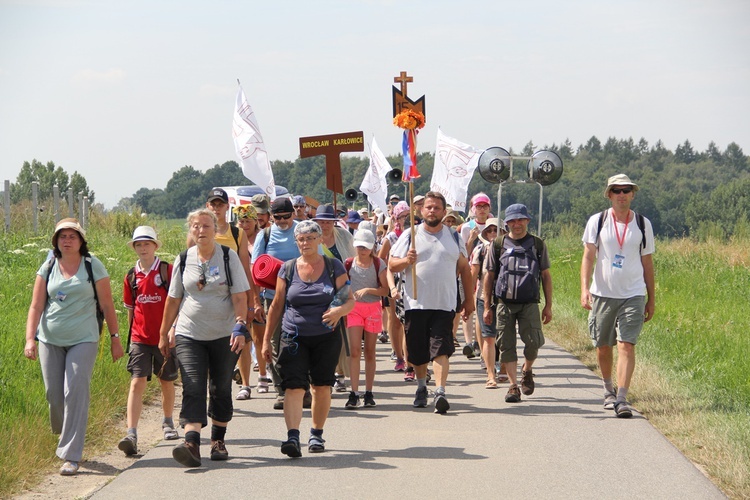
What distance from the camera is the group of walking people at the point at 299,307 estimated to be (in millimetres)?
7793

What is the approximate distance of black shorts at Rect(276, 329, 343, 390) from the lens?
26.5ft

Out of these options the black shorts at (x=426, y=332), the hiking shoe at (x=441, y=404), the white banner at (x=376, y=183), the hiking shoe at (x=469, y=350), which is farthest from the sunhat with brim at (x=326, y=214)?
the white banner at (x=376, y=183)

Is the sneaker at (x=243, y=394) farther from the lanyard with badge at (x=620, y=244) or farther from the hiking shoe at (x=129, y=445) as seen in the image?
the lanyard with badge at (x=620, y=244)

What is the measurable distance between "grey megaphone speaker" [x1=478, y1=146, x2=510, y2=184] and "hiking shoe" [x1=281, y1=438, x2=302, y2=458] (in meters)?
9.55

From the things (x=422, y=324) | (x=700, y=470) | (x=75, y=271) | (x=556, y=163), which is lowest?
(x=700, y=470)

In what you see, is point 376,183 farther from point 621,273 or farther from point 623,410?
point 623,410

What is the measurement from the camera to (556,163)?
739 inches

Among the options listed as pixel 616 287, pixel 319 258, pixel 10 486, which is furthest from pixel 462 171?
pixel 10 486

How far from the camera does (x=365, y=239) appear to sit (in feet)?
35.5

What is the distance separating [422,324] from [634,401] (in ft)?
6.91

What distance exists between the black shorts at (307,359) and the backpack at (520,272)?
2908 mm

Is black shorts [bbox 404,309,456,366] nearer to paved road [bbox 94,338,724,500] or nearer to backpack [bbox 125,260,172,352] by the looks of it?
paved road [bbox 94,338,724,500]

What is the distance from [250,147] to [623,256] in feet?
24.1

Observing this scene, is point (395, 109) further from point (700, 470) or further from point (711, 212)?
point (711, 212)
